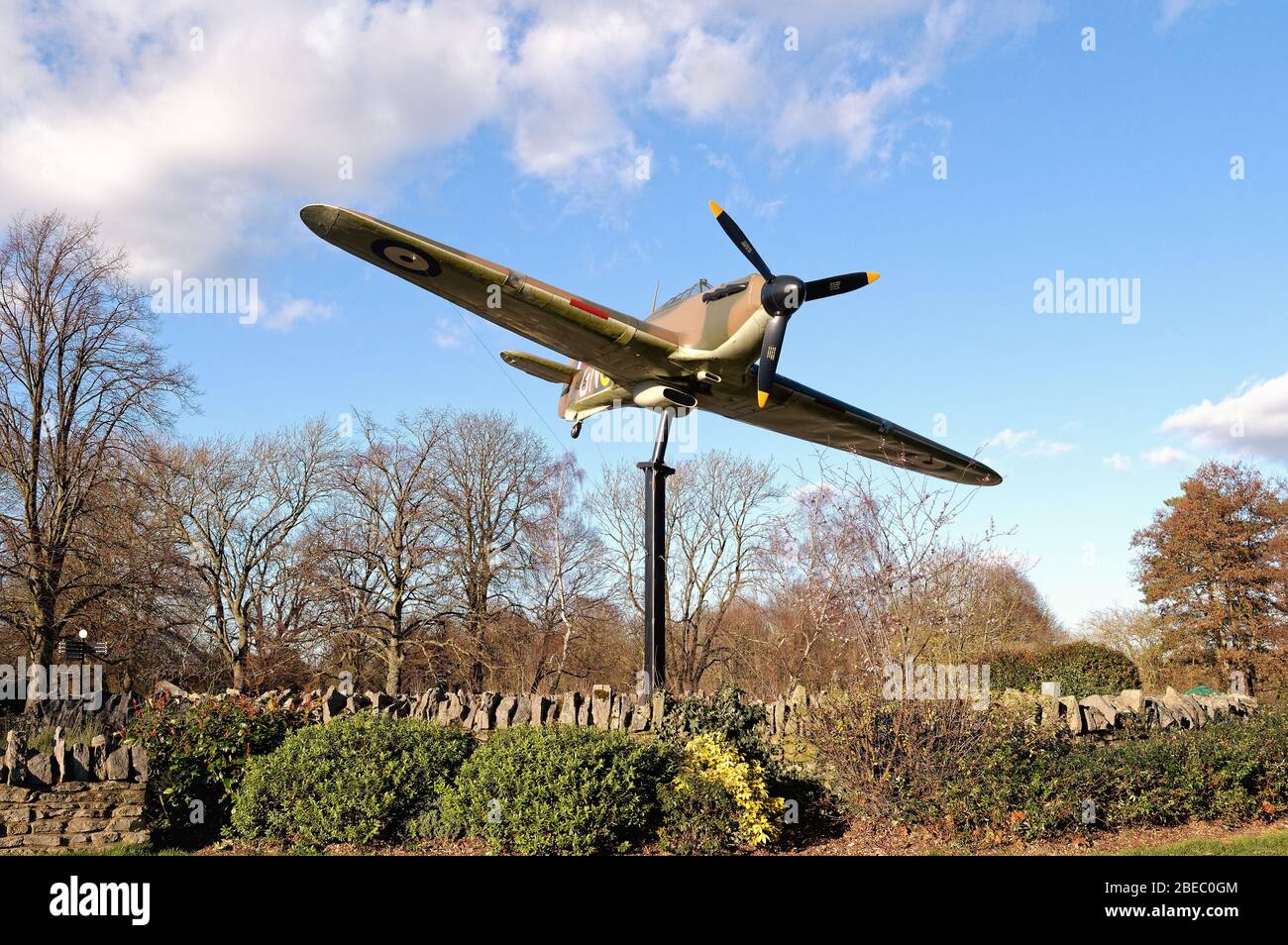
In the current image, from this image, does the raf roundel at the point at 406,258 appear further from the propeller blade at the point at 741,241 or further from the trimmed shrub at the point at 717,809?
the trimmed shrub at the point at 717,809

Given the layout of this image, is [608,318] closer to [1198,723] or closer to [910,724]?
[910,724]

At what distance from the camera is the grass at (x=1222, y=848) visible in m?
8.09

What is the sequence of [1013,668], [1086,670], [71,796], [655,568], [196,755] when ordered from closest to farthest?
1. [71,796]
2. [196,755]
3. [655,568]
4. [1086,670]
5. [1013,668]

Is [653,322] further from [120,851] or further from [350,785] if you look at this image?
[120,851]

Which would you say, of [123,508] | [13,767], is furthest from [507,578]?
[13,767]

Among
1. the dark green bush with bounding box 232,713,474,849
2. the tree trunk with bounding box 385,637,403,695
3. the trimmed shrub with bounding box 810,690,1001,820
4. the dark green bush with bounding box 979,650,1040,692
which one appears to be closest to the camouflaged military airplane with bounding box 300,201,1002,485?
the trimmed shrub with bounding box 810,690,1001,820

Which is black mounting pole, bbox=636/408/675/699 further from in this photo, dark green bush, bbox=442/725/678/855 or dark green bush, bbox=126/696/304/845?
dark green bush, bbox=126/696/304/845

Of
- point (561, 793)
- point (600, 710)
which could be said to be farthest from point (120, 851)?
point (600, 710)

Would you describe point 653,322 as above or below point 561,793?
above

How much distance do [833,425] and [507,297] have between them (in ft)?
24.0

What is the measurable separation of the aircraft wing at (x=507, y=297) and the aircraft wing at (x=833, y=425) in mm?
1687

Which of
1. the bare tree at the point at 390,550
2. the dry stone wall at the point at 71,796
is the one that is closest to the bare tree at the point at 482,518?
the bare tree at the point at 390,550

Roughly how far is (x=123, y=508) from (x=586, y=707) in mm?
14891

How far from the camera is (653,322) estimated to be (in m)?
14.0
